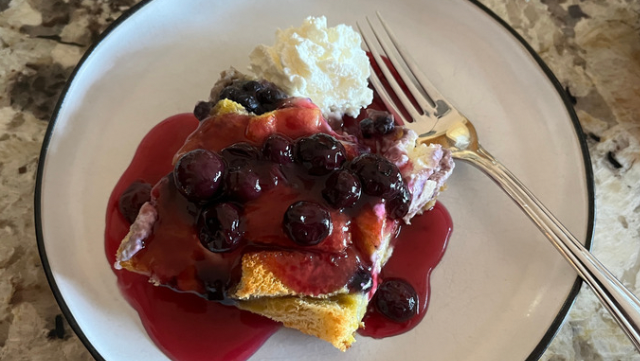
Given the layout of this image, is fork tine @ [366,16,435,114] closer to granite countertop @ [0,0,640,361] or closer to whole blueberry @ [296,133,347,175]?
whole blueberry @ [296,133,347,175]

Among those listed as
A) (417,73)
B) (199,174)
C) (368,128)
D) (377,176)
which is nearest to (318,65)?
(368,128)

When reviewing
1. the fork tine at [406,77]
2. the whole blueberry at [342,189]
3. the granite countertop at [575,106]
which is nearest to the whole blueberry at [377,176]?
the whole blueberry at [342,189]

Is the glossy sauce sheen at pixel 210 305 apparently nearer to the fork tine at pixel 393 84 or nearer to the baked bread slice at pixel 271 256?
the baked bread slice at pixel 271 256

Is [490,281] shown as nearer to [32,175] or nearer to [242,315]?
[242,315]

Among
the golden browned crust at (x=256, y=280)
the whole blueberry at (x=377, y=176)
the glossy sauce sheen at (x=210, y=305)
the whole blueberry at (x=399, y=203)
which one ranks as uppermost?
the whole blueberry at (x=377, y=176)

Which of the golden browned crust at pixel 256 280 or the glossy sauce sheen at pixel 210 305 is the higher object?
the golden browned crust at pixel 256 280

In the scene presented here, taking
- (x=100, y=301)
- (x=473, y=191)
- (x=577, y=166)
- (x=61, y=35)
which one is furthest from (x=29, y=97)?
(x=577, y=166)

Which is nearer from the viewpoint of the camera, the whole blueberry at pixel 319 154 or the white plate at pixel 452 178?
the whole blueberry at pixel 319 154
